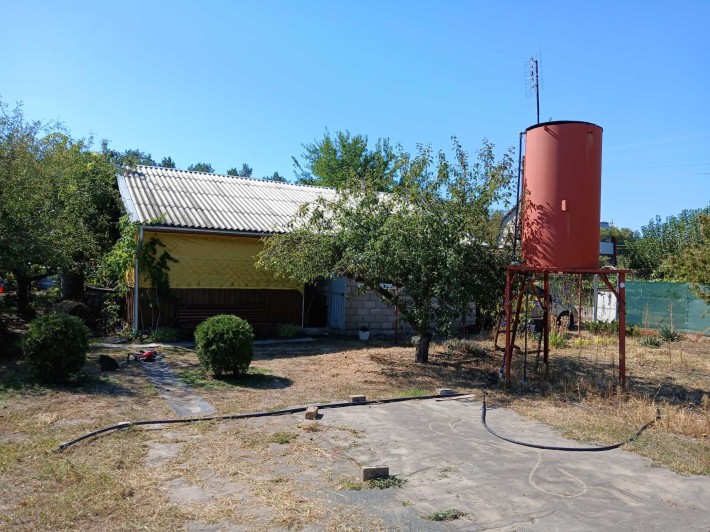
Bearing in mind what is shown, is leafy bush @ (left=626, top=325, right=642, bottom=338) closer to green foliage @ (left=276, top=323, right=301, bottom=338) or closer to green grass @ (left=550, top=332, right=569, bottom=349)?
green grass @ (left=550, top=332, right=569, bottom=349)

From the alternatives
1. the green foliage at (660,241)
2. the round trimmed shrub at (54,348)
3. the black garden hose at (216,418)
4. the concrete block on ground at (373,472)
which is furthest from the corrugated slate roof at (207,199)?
the green foliage at (660,241)

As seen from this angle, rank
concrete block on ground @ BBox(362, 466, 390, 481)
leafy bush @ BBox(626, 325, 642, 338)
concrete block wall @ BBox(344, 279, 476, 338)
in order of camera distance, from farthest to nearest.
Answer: leafy bush @ BBox(626, 325, 642, 338)
concrete block wall @ BBox(344, 279, 476, 338)
concrete block on ground @ BBox(362, 466, 390, 481)

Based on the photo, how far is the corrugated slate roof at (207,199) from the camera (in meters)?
15.2

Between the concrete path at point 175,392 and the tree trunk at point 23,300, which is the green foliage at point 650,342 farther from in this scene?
the tree trunk at point 23,300

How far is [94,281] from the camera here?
57.6 ft

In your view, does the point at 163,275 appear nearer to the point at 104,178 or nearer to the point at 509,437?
the point at 104,178

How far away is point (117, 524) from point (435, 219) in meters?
7.18

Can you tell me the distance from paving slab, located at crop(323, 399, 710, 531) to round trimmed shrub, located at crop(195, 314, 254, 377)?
2816 mm

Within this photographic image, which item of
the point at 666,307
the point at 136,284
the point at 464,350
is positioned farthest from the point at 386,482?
the point at 666,307

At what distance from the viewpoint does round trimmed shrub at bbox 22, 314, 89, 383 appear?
8.52 meters

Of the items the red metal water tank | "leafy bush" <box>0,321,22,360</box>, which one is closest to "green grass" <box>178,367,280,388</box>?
"leafy bush" <box>0,321,22,360</box>

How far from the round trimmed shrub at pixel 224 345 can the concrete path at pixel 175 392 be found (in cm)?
65

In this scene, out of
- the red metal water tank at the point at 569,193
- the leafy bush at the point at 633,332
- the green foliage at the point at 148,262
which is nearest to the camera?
the red metal water tank at the point at 569,193

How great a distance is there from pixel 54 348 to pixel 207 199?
371 inches
